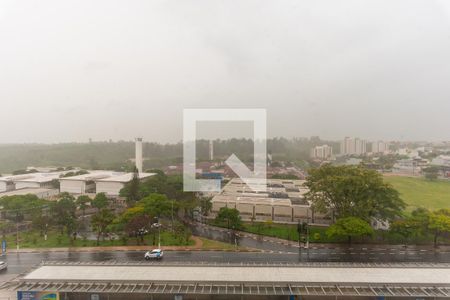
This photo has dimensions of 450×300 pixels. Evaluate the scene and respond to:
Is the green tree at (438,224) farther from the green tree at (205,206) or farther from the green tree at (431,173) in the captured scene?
the green tree at (431,173)

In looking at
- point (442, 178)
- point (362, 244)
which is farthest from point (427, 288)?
point (442, 178)

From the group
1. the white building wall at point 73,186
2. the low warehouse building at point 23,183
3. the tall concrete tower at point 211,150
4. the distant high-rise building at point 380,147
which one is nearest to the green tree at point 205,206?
the tall concrete tower at point 211,150

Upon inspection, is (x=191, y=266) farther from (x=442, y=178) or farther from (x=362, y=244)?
(x=442, y=178)

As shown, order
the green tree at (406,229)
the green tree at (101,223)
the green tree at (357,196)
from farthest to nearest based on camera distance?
the green tree at (357,196)
the green tree at (101,223)
the green tree at (406,229)

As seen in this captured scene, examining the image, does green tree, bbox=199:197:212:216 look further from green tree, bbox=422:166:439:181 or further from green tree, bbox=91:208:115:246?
green tree, bbox=422:166:439:181

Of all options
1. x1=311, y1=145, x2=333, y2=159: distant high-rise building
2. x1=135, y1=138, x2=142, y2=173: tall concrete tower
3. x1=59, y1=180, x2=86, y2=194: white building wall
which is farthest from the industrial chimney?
x1=311, y1=145, x2=333, y2=159: distant high-rise building
